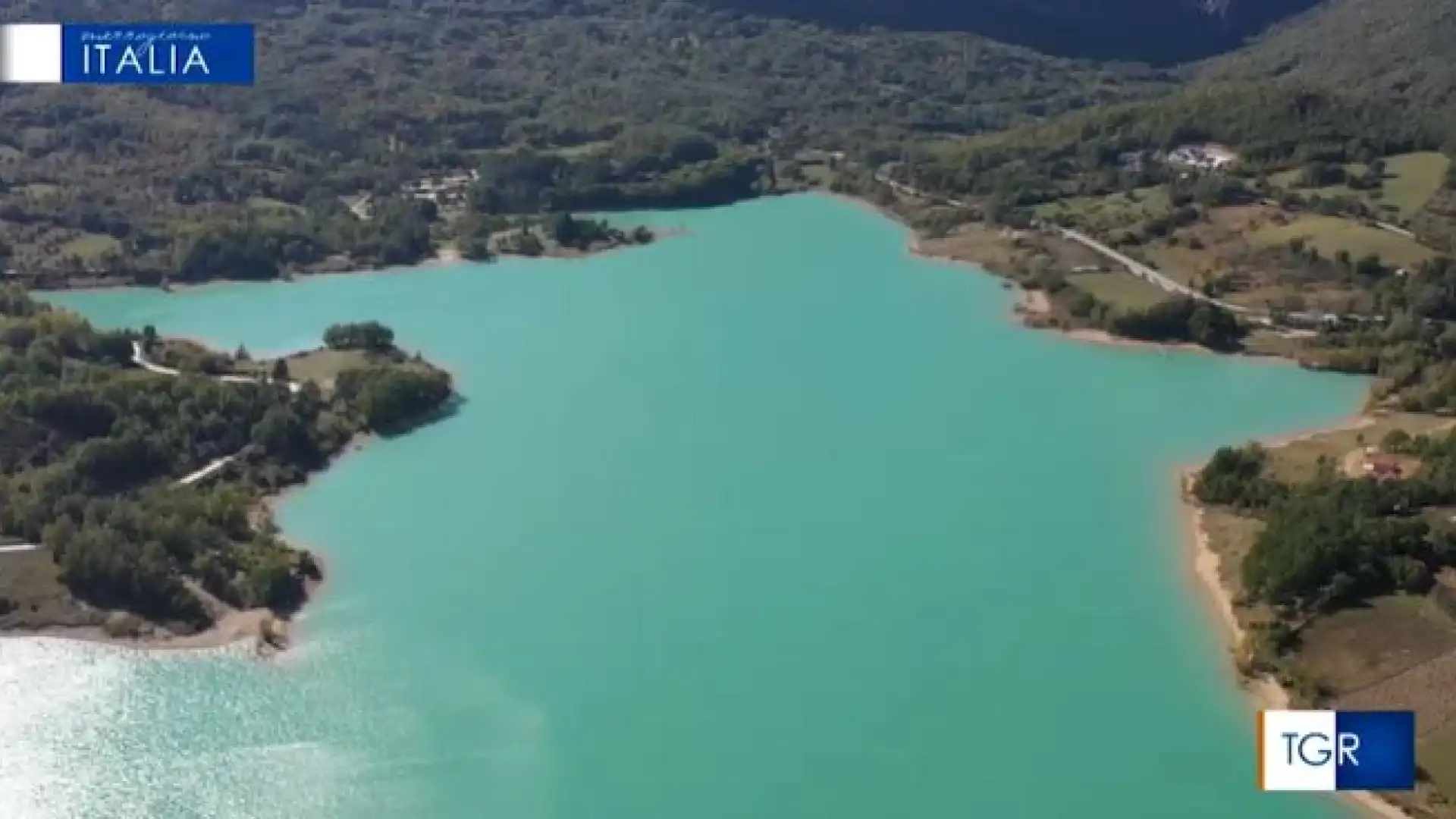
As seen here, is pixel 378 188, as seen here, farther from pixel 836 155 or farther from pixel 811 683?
pixel 811 683

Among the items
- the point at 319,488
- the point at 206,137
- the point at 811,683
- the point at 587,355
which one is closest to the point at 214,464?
the point at 319,488

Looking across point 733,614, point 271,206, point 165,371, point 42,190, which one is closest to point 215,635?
point 733,614

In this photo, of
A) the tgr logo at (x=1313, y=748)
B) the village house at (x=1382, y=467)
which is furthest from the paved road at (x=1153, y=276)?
the tgr logo at (x=1313, y=748)

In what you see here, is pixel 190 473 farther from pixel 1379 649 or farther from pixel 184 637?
pixel 1379 649

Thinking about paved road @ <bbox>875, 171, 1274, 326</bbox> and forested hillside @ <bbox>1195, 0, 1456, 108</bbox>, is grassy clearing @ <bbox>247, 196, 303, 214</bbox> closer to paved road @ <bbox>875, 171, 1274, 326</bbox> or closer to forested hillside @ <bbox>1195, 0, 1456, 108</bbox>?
paved road @ <bbox>875, 171, 1274, 326</bbox>

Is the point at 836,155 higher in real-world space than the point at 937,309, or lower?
higher

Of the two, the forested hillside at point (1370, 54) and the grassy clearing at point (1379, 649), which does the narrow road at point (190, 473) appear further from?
the forested hillside at point (1370, 54)
